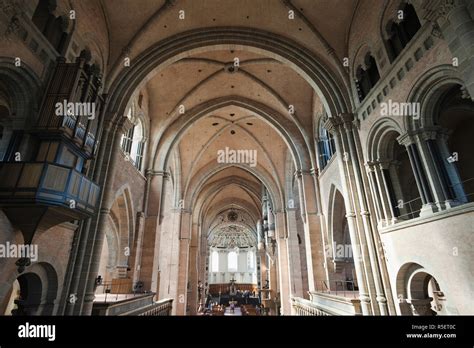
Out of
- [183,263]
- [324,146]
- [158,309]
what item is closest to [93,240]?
[158,309]

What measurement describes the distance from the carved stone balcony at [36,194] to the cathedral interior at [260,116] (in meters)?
0.04

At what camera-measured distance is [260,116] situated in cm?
1573

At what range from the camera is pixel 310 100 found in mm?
14344

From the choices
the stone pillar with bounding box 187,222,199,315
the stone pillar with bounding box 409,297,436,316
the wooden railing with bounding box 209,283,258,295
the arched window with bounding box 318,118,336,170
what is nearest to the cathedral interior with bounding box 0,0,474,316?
the stone pillar with bounding box 409,297,436,316

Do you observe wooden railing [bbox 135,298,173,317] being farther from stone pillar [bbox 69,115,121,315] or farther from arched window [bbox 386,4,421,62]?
arched window [bbox 386,4,421,62]

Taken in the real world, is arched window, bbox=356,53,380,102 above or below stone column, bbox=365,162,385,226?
above

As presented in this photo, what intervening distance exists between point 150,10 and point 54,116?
Answer: 251 inches

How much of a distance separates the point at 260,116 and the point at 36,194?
41.5 feet

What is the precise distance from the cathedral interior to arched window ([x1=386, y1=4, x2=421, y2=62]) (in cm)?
5

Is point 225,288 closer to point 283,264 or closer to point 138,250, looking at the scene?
point 283,264

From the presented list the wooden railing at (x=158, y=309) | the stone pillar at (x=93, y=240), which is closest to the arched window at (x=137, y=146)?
the stone pillar at (x=93, y=240)

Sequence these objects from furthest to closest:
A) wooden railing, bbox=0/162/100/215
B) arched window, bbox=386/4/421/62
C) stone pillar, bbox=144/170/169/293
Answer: stone pillar, bbox=144/170/169/293, arched window, bbox=386/4/421/62, wooden railing, bbox=0/162/100/215

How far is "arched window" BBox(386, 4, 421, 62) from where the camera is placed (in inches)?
279
